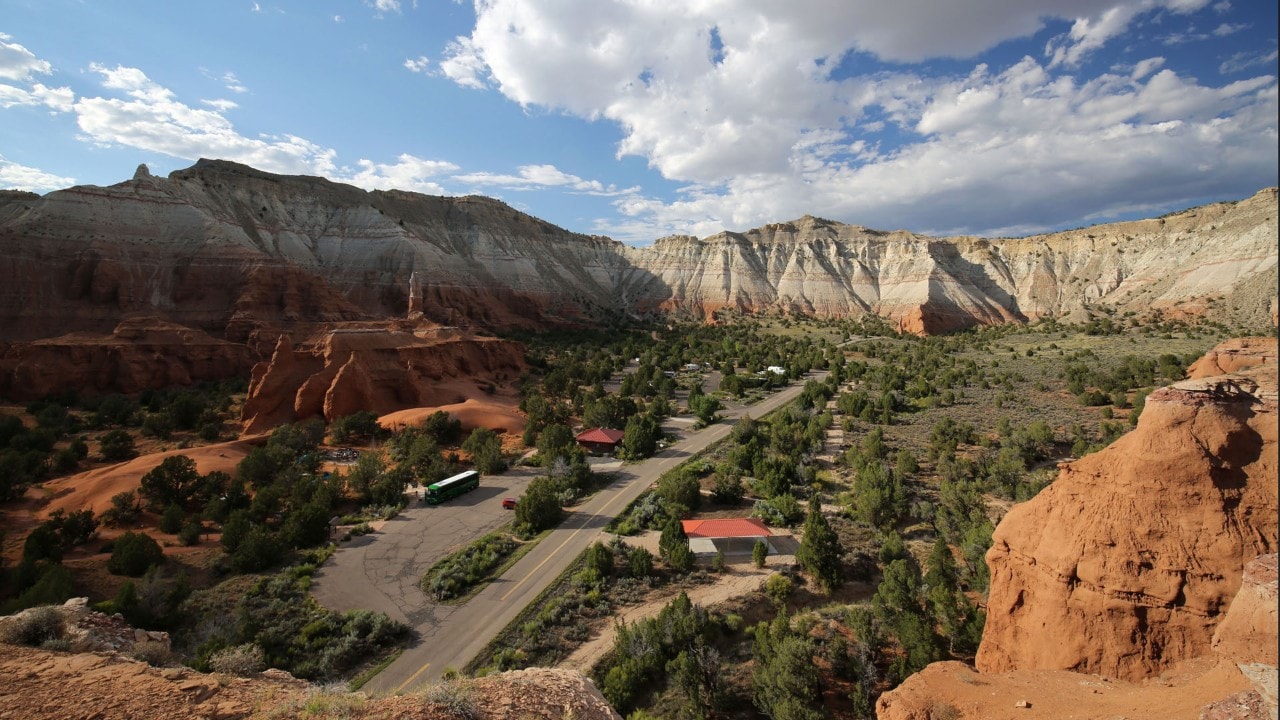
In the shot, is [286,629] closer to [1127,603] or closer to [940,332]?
[1127,603]

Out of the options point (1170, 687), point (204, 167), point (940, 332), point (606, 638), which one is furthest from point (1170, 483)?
point (204, 167)

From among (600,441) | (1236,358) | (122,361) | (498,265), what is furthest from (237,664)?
(498,265)

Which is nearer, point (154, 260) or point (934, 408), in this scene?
point (934, 408)

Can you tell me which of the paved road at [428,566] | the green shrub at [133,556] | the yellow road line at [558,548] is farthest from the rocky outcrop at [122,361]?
the yellow road line at [558,548]

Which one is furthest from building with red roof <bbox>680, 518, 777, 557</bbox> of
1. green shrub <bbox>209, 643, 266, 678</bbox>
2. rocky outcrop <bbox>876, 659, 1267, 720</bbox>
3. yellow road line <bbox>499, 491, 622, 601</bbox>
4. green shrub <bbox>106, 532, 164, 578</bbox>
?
green shrub <bbox>106, 532, 164, 578</bbox>

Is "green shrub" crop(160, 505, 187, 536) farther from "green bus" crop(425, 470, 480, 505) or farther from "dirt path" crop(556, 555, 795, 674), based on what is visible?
"dirt path" crop(556, 555, 795, 674)

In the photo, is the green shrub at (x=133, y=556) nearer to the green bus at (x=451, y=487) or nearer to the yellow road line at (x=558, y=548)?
the green bus at (x=451, y=487)
